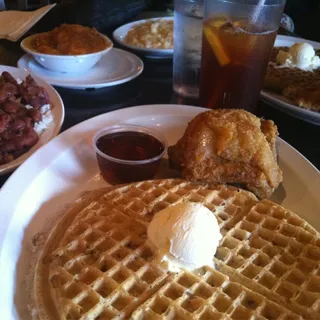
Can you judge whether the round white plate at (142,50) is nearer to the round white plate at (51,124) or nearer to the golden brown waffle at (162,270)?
the round white plate at (51,124)

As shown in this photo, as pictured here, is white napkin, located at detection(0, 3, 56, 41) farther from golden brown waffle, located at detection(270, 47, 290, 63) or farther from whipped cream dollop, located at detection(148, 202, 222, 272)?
whipped cream dollop, located at detection(148, 202, 222, 272)

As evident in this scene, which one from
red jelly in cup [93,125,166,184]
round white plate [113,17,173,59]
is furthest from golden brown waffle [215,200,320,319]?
round white plate [113,17,173,59]

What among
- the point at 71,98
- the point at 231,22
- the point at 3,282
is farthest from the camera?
the point at 71,98

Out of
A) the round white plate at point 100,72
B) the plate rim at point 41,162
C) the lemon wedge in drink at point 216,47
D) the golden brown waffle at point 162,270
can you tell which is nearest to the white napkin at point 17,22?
the round white plate at point 100,72

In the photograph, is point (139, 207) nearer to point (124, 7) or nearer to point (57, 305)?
point (57, 305)

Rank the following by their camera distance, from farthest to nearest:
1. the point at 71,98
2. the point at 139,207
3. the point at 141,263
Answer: the point at 71,98 → the point at 139,207 → the point at 141,263

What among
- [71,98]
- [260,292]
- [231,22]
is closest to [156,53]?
[71,98]
